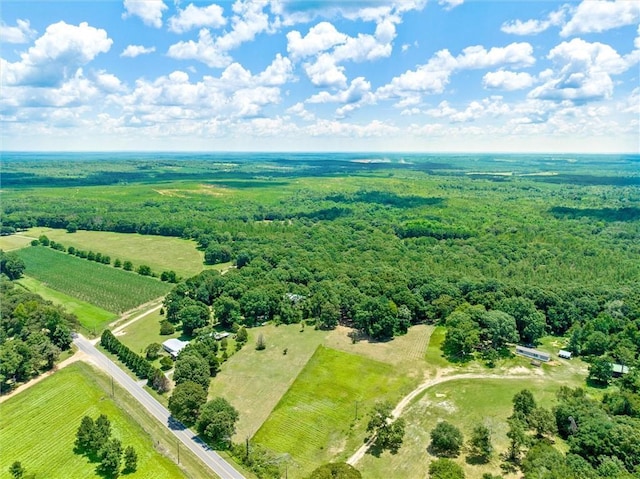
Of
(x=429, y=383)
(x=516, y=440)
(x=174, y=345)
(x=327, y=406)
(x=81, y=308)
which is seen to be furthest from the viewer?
(x=81, y=308)

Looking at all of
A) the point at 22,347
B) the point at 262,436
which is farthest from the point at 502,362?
the point at 22,347

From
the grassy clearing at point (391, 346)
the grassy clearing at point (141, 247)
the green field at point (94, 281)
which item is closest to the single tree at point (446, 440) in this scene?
the grassy clearing at point (391, 346)

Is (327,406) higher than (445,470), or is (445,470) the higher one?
(445,470)

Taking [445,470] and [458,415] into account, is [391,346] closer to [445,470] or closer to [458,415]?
[458,415]

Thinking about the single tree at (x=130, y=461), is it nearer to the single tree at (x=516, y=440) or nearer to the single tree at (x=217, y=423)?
the single tree at (x=217, y=423)

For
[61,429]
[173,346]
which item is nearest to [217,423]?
[61,429]
